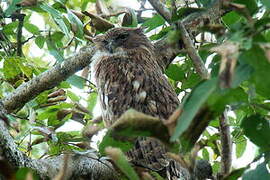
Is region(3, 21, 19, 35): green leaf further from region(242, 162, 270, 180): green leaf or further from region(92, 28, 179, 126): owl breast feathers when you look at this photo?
region(242, 162, 270, 180): green leaf

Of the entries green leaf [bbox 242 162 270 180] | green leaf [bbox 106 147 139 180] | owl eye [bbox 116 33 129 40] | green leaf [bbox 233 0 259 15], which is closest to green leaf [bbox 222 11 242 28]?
green leaf [bbox 233 0 259 15]

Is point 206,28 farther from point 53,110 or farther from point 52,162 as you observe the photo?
point 53,110

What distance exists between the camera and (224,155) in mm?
2510

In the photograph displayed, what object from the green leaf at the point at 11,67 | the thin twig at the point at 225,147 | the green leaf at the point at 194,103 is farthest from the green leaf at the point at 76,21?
the green leaf at the point at 194,103

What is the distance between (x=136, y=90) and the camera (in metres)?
4.13

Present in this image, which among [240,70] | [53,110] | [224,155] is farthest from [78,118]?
[240,70]

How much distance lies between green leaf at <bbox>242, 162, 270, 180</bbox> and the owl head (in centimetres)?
403

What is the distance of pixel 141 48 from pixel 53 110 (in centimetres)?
215

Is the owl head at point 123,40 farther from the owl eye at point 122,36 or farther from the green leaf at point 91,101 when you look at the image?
the green leaf at point 91,101

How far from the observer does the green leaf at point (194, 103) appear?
3.54 ft

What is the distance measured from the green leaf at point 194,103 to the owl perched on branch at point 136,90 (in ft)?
7.79

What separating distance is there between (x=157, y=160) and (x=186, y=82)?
80 cm

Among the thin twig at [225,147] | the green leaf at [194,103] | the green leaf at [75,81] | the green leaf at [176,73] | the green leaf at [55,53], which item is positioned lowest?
the thin twig at [225,147]

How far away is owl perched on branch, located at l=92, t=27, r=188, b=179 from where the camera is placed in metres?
3.68
